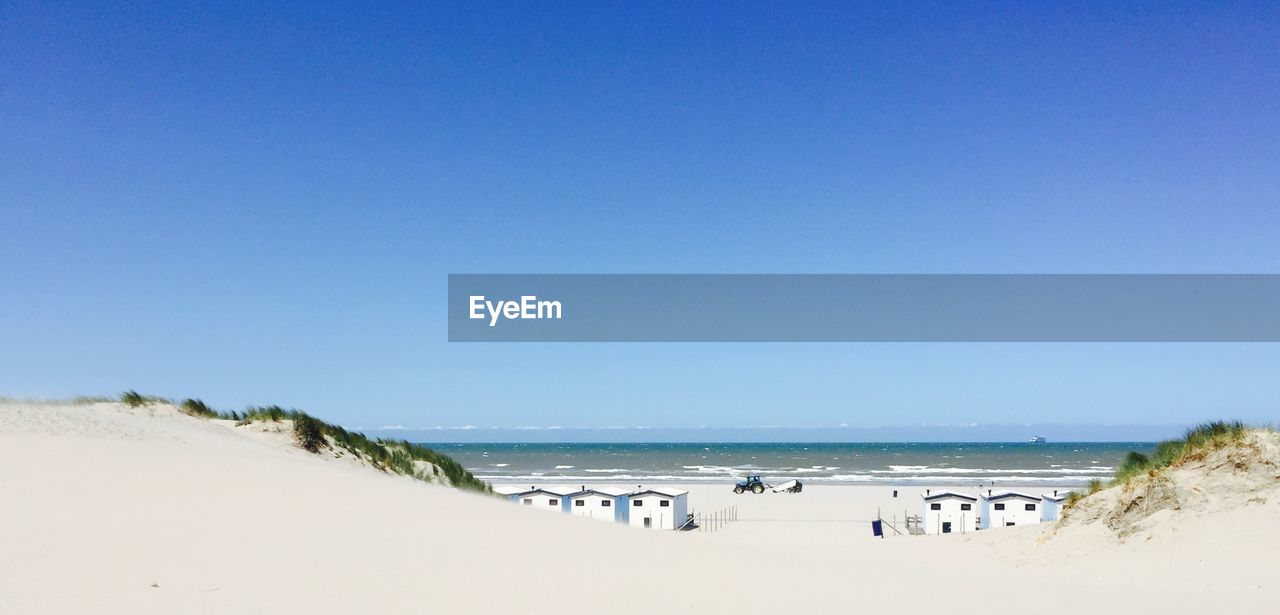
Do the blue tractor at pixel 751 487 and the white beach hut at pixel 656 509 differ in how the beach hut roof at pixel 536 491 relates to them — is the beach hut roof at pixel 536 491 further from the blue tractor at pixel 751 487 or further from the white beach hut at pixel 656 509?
the blue tractor at pixel 751 487

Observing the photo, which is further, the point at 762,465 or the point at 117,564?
the point at 762,465

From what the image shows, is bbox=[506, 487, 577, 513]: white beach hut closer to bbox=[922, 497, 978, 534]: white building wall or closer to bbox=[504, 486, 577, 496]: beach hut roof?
bbox=[504, 486, 577, 496]: beach hut roof

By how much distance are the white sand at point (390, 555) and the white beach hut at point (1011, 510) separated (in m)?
19.7

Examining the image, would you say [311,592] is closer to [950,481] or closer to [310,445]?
[310,445]

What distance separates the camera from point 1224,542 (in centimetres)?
1424

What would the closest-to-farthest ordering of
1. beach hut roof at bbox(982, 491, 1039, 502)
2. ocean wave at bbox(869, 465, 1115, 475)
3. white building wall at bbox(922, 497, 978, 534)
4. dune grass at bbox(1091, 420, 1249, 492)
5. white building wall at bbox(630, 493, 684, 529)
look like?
dune grass at bbox(1091, 420, 1249, 492), beach hut roof at bbox(982, 491, 1039, 502), white building wall at bbox(922, 497, 978, 534), white building wall at bbox(630, 493, 684, 529), ocean wave at bbox(869, 465, 1115, 475)

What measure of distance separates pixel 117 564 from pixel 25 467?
4289 millimetres

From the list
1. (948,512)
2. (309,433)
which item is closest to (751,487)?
(948,512)

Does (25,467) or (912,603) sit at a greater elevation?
(25,467)

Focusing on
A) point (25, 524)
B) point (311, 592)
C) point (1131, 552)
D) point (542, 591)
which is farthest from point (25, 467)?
point (1131, 552)

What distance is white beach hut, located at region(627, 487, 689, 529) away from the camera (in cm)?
3978

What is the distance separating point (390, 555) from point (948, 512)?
111 ft

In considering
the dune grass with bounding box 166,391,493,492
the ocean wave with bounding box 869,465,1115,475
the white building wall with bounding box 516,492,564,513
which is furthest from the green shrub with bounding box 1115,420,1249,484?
the ocean wave with bounding box 869,465,1115,475

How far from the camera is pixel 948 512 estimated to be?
37000mm
